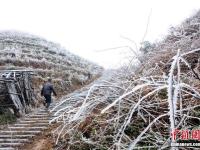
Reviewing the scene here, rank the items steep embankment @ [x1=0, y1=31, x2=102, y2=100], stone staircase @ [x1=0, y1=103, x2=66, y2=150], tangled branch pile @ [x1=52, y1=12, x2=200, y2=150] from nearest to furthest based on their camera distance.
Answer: tangled branch pile @ [x1=52, y1=12, x2=200, y2=150]
stone staircase @ [x1=0, y1=103, x2=66, y2=150]
steep embankment @ [x1=0, y1=31, x2=102, y2=100]

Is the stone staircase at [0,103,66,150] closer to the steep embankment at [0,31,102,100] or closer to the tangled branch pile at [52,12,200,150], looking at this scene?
the steep embankment at [0,31,102,100]

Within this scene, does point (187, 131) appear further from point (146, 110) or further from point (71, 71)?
point (71, 71)

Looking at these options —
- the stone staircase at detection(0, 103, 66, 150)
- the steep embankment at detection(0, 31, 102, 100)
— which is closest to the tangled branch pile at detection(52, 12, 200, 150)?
the stone staircase at detection(0, 103, 66, 150)

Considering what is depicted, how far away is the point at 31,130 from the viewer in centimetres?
1422

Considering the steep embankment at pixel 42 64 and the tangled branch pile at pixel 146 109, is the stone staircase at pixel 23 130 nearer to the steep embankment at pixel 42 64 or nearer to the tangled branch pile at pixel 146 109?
the steep embankment at pixel 42 64

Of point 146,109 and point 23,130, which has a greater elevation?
point 146,109

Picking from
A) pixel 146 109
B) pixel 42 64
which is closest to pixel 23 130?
pixel 146 109

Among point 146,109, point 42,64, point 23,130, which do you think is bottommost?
point 23,130

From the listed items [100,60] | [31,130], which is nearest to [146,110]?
[31,130]

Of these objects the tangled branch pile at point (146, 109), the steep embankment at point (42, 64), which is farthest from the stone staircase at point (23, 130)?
the tangled branch pile at point (146, 109)

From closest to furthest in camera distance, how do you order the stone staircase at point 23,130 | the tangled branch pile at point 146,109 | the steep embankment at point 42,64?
the tangled branch pile at point 146,109
the stone staircase at point 23,130
the steep embankment at point 42,64

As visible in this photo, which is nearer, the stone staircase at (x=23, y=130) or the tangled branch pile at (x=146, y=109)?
the tangled branch pile at (x=146, y=109)

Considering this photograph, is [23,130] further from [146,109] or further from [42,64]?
[42,64]

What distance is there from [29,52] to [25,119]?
14574mm
